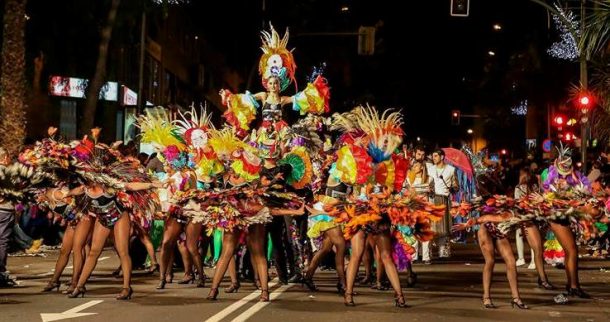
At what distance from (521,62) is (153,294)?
1673 inches

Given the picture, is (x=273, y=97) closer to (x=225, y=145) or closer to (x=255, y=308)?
(x=225, y=145)

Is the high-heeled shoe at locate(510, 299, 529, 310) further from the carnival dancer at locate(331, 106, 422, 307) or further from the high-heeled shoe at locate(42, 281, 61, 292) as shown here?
the high-heeled shoe at locate(42, 281, 61, 292)

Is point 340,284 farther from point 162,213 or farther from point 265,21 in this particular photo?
point 265,21

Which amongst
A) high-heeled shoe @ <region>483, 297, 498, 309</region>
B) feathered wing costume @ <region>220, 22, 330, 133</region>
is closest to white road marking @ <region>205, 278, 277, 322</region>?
high-heeled shoe @ <region>483, 297, 498, 309</region>

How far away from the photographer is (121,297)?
12820 millimetres

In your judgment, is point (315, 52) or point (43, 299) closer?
point (43, 299)

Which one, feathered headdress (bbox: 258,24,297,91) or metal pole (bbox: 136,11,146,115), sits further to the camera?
metal pole (bbox: 136,11,146,115)

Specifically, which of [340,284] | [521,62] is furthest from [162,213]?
[521,62]

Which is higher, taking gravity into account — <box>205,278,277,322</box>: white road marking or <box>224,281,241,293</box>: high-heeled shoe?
<box>224,281,241,293</box>: high-heeled shoe

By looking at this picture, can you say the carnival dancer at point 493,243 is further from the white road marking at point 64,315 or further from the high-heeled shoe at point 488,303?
the white road marking at point 64,315

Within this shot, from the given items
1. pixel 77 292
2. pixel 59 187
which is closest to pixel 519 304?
pixel 77 292

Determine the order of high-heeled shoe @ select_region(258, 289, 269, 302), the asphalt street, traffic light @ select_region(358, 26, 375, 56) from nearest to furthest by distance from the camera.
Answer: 1. the asphalt street
2. high-heeled shoe @ select_region(258, 289, 269, 302)
3. traffic light @ select_region(358, 26, 375, 56)

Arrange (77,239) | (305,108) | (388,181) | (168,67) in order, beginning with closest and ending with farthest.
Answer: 1. (388,181)
2. (77,239)
3. (305,108)
4. (168,67)

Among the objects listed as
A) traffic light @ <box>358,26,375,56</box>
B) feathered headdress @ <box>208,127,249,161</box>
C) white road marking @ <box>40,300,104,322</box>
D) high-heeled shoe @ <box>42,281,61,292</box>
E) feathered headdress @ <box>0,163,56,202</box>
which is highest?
traffic light @ <box>358,26,375,56</box>
